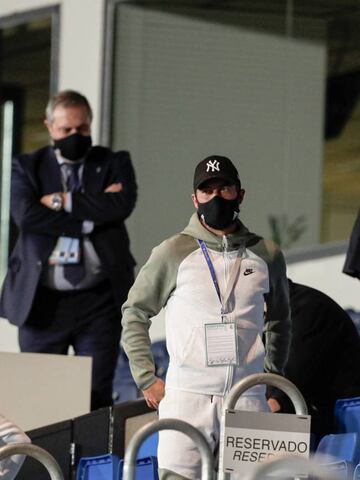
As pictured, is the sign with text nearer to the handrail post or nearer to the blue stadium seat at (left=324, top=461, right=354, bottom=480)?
the handrail post

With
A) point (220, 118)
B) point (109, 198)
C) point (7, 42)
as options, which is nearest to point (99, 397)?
point (109, 198)

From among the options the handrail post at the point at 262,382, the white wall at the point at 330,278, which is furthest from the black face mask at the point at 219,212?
the white wall at the point at 330,278

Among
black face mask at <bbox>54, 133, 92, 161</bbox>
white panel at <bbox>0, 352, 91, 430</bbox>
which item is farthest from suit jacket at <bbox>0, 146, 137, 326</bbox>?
white panel at <bbox>0, 352, 91, 430</bbox>

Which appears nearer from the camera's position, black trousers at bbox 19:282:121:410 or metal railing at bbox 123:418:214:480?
metal railing at bbox 123:418:214:480

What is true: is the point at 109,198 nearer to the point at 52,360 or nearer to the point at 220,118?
the point at 52,360

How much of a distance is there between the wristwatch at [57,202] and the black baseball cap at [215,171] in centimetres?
208

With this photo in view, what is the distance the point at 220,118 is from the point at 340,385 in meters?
4.23

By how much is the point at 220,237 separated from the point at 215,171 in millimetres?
230

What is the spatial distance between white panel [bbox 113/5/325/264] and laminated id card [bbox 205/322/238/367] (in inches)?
175

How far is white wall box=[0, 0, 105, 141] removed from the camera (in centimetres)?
1113

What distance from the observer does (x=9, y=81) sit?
11.7m

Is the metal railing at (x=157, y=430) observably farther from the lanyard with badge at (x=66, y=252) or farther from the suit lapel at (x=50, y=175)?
the suit lapel at (x=50, y=175)

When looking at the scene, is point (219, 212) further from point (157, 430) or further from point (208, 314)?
point (157, 430)

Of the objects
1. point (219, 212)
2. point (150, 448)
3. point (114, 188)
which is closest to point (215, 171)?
point (219, 212)
